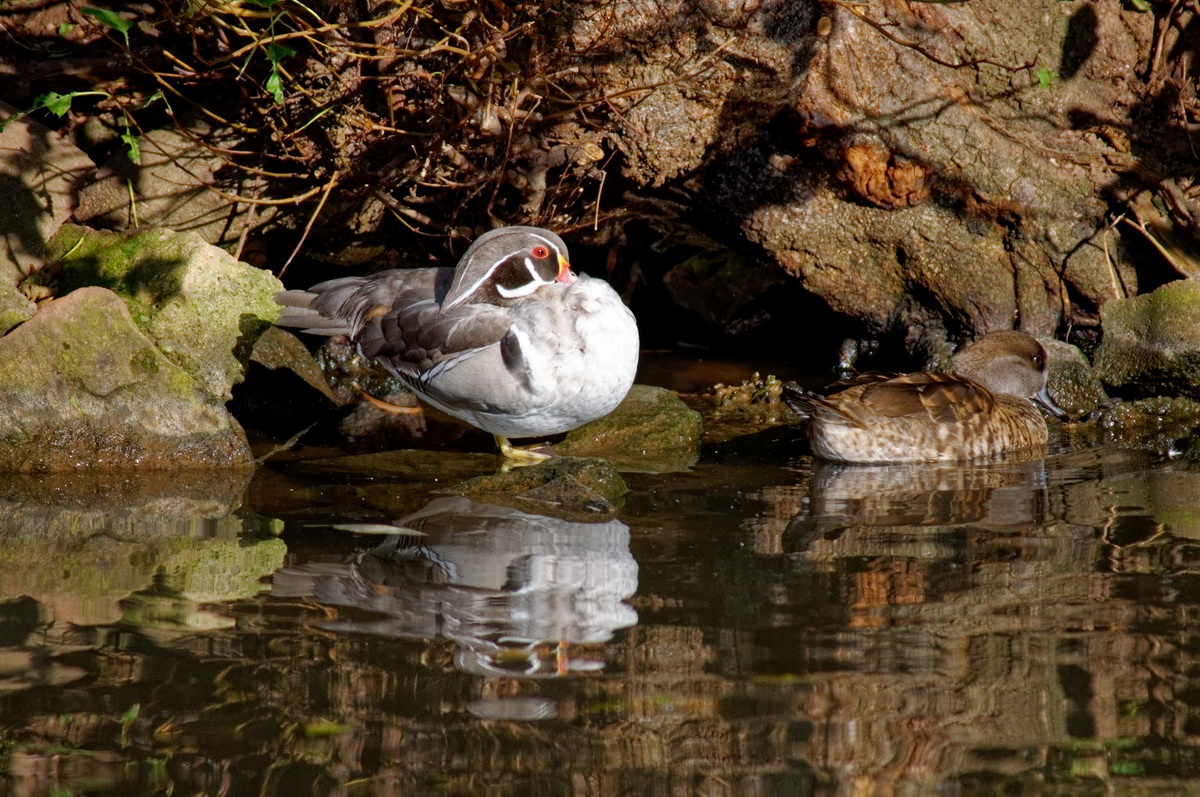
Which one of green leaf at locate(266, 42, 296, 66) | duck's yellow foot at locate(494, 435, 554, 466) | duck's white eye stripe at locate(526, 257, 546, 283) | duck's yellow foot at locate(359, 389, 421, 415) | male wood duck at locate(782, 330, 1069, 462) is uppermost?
green leaf at locate(266, 42, 296, 66)

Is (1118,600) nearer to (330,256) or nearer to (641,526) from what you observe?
(641,526)

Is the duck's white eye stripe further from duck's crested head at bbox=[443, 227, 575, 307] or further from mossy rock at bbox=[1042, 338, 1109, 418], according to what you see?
mossy rock at bbox=[1042, 338, 1109, 418]

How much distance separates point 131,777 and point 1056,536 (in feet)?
11.1

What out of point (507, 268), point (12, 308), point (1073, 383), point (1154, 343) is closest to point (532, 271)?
point (507, 268)

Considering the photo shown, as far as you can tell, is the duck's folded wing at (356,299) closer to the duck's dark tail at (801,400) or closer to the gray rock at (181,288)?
the gray rock at (181,288)

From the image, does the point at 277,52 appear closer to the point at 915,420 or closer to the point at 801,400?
the point at 801,400

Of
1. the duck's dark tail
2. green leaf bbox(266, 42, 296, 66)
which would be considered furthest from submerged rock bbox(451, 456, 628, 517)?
green leaf bbox(266, 42, 296, 66)

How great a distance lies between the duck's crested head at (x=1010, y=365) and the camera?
6949 millimetres

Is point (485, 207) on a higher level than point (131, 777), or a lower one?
higher

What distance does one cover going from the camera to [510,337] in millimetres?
5762

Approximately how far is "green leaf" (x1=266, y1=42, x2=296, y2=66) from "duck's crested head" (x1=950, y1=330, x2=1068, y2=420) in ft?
13.8

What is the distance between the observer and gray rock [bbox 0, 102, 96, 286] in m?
6.93

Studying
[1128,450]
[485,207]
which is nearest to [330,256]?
[485,207]

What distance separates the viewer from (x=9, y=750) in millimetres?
2848
